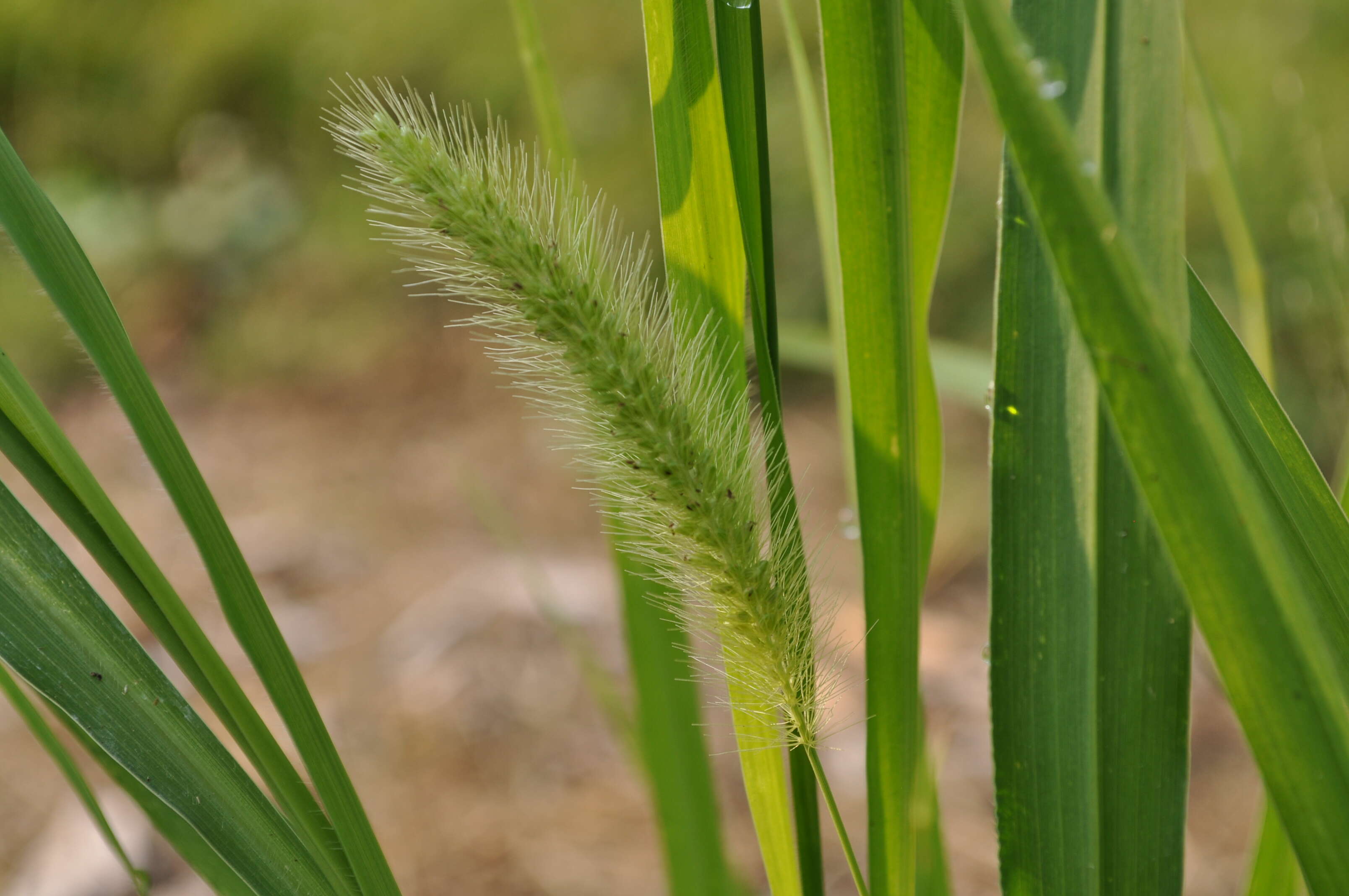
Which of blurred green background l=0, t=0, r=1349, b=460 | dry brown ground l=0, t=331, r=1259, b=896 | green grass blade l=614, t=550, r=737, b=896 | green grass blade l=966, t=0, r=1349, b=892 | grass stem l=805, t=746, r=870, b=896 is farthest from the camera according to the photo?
blurred green background l=0, t=0, r=1349, b=460

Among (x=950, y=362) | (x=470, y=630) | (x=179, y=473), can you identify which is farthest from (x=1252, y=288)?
(x=470, y=630)

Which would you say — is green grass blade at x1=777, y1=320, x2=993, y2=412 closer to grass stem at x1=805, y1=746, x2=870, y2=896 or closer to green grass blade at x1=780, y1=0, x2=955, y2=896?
green grass blade at x1=780, y1=0, x2=955, y2=896

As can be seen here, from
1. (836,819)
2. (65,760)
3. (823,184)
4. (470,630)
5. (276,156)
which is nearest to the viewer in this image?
(836,819)

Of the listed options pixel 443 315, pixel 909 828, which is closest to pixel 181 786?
pixel 909 828

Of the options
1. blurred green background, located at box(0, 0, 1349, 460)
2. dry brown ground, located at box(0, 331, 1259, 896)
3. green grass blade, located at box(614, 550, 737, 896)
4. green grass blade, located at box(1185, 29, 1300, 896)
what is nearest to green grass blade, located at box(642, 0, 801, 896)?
green grass blade, located at box(614, 550, 737, 896)

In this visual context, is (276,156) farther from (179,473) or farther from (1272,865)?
(1272,865)

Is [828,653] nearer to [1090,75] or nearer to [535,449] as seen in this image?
[1090,75]
